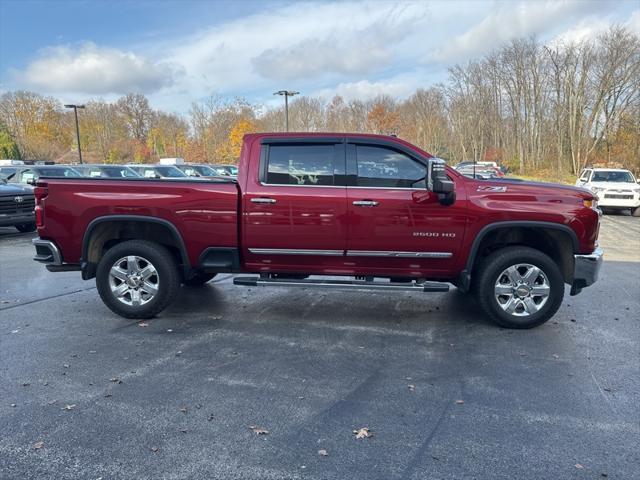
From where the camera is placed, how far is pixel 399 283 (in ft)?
17.5

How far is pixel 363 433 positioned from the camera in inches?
124

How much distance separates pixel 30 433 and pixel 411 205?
3776 mm

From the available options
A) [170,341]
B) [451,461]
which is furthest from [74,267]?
[451,461]

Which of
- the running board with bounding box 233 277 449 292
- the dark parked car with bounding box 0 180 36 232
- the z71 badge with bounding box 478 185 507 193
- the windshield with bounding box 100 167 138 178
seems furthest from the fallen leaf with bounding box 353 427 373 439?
the windshield with bounding box 100 167 138 178

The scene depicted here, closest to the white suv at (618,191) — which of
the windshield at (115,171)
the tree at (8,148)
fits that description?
the windshield at (115,171)

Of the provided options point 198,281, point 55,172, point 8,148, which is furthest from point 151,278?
point 8,148

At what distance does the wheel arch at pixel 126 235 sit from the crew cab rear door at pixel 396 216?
1.93 metres

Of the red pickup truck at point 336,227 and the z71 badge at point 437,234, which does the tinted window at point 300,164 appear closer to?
the red pickup truck at point 336,227

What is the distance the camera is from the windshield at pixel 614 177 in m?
17.2

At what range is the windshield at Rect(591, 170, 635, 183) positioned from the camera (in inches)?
679

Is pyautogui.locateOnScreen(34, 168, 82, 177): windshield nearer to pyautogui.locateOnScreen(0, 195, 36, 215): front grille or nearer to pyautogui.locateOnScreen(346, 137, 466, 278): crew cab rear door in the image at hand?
pyautogui.locateOnScreen(0, 195, 36, 215): front grille

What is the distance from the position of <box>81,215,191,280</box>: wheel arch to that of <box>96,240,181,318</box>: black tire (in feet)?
0.47

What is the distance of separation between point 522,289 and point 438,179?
4.98ft

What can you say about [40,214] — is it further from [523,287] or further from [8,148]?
[8,148]
